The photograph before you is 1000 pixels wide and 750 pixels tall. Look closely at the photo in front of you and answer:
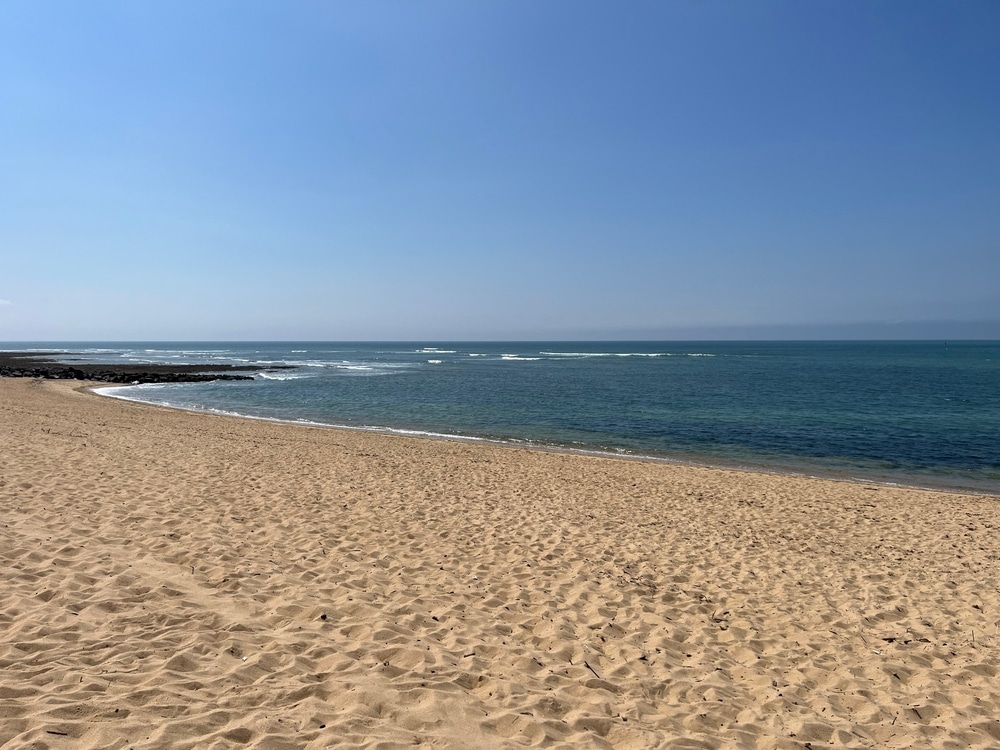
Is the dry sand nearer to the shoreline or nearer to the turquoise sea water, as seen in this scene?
the shoreline

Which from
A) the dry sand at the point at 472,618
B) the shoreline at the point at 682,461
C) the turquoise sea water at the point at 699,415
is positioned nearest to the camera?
the dry sand at the point at 472,618

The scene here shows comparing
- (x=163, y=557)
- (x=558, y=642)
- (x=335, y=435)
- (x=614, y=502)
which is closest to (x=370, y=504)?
(x=163, y=557)

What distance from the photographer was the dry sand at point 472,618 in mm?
4215

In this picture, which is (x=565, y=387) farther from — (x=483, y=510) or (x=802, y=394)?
(x=483, y=510)

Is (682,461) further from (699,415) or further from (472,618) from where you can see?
(472,618)

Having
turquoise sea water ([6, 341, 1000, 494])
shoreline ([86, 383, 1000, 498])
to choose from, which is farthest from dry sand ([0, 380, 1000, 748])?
turquoise sea water ([6, 341, 1000, 494])

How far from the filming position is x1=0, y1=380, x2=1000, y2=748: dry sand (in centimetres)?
421

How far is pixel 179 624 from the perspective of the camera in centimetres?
528

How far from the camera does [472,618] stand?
19.8ft

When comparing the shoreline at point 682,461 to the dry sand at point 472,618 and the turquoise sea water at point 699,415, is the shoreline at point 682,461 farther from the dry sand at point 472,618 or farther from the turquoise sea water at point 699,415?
the dry sand at point 472,618

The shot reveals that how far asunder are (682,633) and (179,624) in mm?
4992

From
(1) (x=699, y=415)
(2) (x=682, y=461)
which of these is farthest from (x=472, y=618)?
(1) (x=699, y=415)

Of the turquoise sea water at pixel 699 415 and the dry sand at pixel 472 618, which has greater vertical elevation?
the dry sand at pixel 472 618

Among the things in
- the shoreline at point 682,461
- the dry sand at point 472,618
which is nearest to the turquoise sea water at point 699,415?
the shoreline at point 682,461
